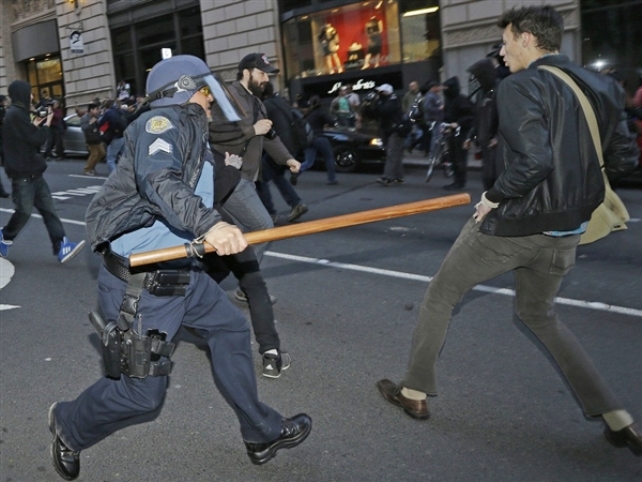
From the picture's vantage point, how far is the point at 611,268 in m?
6.66

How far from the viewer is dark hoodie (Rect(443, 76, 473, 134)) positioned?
1197 centimetres

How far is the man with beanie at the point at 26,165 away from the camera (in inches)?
298

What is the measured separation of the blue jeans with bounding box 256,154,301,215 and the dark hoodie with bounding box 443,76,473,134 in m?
3.59

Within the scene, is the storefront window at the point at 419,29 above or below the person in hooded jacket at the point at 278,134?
above

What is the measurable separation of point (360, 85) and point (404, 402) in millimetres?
18123

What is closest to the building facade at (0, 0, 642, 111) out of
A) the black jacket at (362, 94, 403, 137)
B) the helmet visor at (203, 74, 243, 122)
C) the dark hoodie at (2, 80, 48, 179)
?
the dark hoodie at (2, 80, 48, 179)

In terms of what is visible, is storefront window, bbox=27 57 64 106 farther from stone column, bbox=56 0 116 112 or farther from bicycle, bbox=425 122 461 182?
bicycle, bbox=425 122 461 182

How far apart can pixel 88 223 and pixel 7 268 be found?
5.16 m

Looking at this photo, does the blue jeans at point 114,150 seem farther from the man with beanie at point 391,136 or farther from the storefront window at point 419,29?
the storefront window at point 419,29

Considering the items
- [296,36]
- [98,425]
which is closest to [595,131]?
[98,425]

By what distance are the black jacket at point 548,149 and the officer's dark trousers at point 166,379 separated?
3.87ft

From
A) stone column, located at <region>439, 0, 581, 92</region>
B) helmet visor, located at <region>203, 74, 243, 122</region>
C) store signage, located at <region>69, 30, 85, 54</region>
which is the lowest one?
helmet visor, located at <region>203, 74, 243, 122</region>

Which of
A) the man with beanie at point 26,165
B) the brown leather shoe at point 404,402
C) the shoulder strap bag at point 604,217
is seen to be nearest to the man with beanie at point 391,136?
the man with beanie at point 26,165

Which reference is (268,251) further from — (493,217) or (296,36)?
(296,36)
